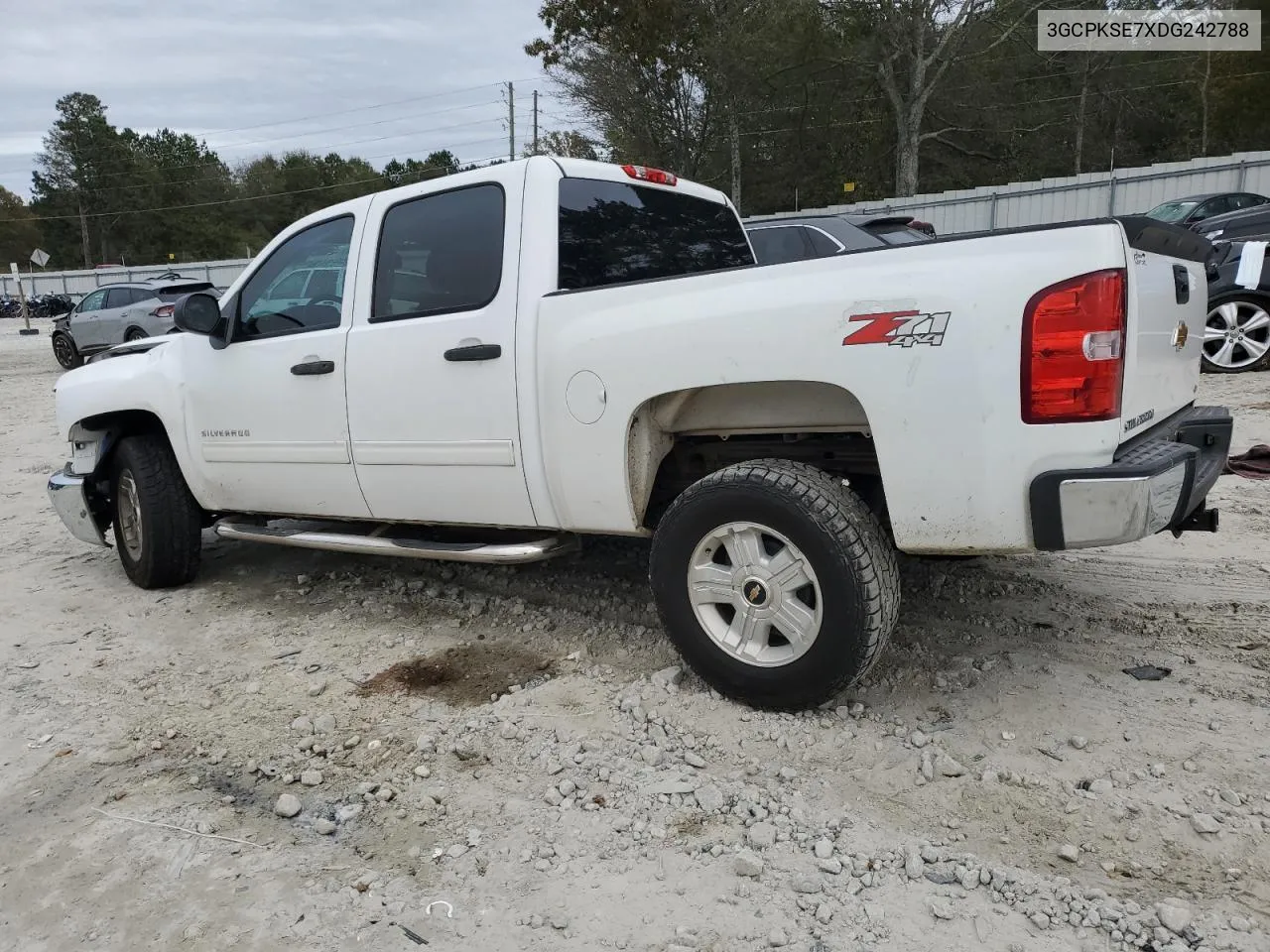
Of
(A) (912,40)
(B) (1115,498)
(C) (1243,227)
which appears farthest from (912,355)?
(A) (912,40)

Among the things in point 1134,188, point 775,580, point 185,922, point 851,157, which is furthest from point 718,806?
point 851,157

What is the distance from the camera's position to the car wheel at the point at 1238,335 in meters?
8.37

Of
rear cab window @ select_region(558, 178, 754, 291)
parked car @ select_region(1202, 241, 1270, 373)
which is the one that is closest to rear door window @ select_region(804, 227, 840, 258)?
parked car @ select_region(1202, 241, 1270, 373)

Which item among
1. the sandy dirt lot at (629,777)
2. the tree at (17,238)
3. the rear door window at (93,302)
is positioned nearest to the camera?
the sandy dirt lot at (629,777)

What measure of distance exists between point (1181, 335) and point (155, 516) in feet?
15.2

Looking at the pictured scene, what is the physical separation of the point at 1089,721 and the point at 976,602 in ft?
3.34

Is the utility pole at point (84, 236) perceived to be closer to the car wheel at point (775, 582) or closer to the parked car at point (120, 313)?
the parked car at point (120, 313)

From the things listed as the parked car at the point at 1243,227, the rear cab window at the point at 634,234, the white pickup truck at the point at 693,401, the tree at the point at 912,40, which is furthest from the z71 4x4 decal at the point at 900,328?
the tree at the point at 912,40

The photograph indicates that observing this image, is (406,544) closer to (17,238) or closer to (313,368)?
(313,368)

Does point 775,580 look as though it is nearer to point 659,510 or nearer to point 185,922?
point 659,510

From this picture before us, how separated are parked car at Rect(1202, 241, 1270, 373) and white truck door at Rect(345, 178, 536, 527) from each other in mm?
7416

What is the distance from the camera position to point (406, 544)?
3918 millimetres

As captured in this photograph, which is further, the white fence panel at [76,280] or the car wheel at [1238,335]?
the white fence panel at [76,280]

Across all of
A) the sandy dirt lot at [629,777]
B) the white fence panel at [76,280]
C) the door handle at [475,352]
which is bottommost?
the sandy dirt lot at [629,777]
